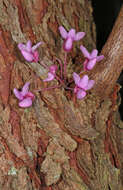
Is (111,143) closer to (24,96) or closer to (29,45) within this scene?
(24,96)

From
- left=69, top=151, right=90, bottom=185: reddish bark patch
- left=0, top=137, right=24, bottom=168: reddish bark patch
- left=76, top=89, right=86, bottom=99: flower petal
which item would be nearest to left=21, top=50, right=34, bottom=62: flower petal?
left=76, top=89, right=86, bottom=99: flower petal

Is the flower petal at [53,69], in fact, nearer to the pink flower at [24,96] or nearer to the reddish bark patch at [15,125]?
the pink flower at [24,96]

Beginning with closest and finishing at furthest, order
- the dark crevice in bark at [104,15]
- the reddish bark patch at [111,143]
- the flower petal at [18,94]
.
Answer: the flower petal at [18,94]
the reddish bark patch at [111,143]
the dark crevice in bark at [104,15]

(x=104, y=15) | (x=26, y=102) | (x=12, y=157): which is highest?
(x=104, y=15)

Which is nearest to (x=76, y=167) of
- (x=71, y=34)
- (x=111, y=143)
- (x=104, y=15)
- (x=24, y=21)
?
(x=111, y=143)

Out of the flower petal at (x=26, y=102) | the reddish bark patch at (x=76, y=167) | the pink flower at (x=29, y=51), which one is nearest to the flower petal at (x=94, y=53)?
the pink flower at (x=29, y=51)

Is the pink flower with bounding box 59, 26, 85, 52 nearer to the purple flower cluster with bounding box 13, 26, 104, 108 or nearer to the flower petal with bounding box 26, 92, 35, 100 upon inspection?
the purple flower cluster with bounding box 13, 26, 104, 108

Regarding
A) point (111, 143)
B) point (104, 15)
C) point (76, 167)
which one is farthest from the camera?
point (104, 15)
